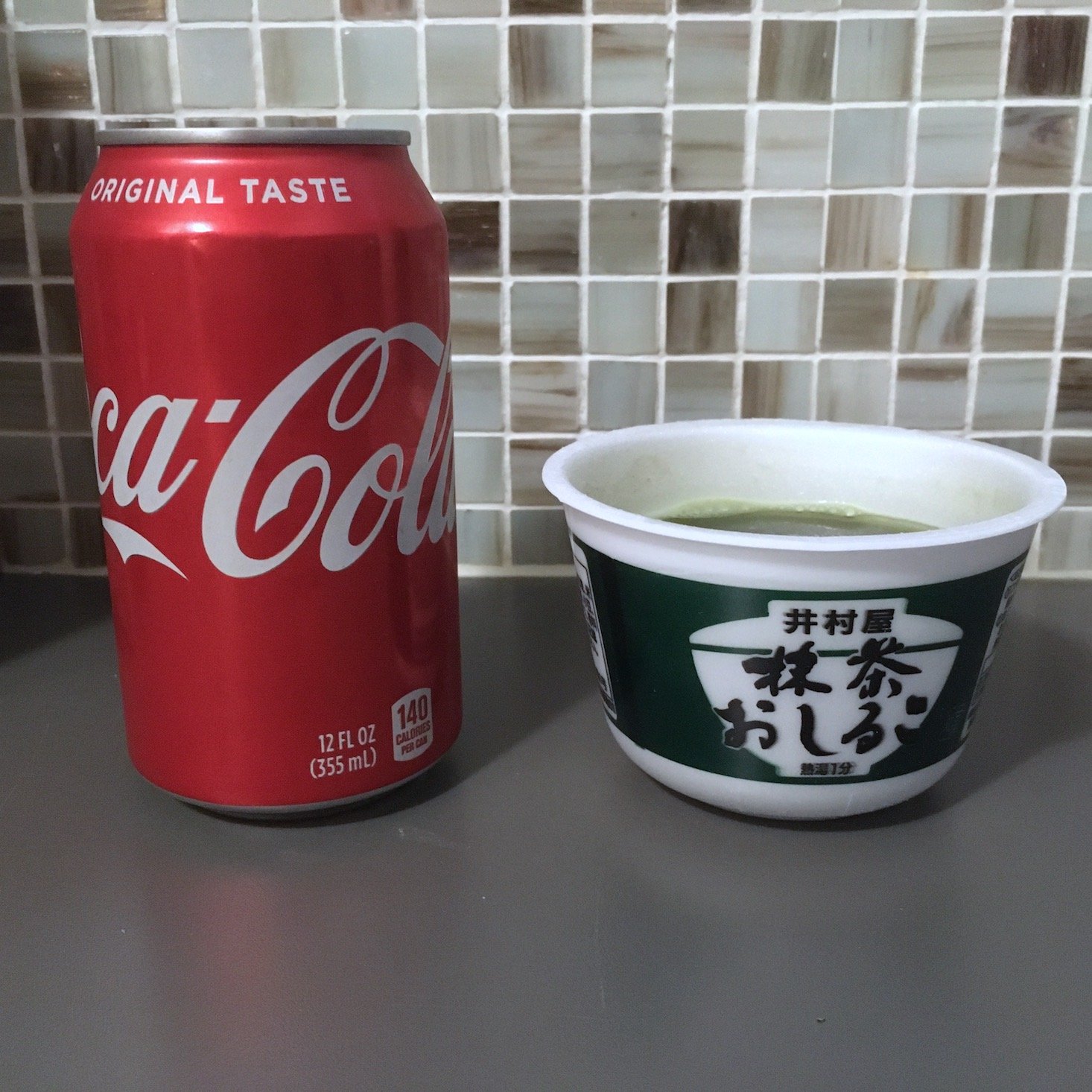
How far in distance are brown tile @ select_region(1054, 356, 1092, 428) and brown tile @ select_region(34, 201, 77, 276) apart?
65 centimetres

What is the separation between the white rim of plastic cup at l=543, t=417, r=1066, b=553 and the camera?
15.8 inches

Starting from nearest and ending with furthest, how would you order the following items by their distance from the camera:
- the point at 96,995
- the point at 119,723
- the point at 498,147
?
the point at 96,995
the point at 119,723
the point at 498,147

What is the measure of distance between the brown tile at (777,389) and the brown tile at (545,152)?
0.17 metres

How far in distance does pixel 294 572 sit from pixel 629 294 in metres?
0.35

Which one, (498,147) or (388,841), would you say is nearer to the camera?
(388,841)

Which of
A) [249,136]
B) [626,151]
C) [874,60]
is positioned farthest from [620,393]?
[249,136]

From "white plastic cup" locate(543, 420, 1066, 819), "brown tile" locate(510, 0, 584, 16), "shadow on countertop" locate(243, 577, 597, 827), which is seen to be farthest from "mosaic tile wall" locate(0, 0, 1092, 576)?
"white plastic cup" locate(543, 420, 1066, 819)

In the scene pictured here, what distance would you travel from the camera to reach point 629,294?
0.70 meters

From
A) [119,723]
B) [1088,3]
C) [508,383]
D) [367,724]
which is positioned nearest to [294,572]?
[367,724]

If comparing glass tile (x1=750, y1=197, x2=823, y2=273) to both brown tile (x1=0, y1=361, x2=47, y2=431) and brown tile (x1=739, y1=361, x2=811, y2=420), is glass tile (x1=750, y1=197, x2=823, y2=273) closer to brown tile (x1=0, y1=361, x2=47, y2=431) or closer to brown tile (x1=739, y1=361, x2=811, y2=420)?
brown tile (x1=739, y1=361, x2=811, y2=420)

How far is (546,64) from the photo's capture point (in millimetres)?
667

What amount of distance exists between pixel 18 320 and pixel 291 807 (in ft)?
1.45

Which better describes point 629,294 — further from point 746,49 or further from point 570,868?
point 570,868

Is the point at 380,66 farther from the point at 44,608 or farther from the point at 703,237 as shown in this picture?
the point at 44,608
